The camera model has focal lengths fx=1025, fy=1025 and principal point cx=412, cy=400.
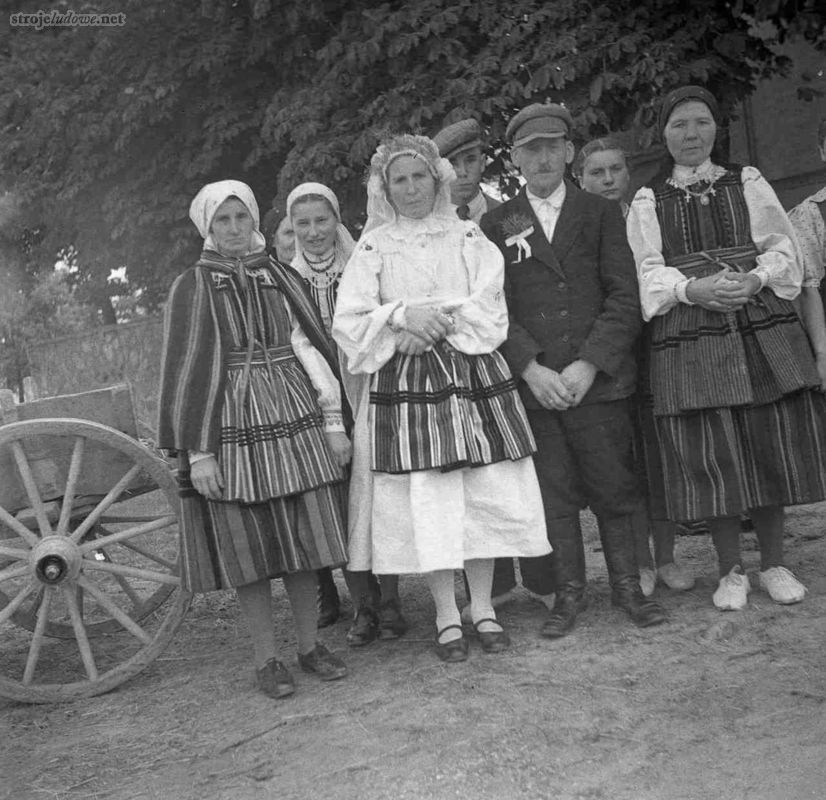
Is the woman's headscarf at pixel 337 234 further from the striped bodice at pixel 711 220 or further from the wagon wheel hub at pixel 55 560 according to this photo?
→ the wagon wheel hub at pixel 55 560

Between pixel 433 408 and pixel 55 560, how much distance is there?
1.44m

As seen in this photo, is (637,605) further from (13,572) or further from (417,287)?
(13,572)

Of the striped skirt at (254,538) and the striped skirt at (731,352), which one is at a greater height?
the striped skirt at (731,352)

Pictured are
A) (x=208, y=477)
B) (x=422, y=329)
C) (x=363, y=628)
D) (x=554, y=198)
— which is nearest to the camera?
(x=208, y=477)

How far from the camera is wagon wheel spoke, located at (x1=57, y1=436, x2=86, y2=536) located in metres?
3.63

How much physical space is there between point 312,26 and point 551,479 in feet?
18.6

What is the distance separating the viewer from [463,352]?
3.58 metres

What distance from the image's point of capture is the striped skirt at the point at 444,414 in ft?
11.4

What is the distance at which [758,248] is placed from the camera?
3.71 meters

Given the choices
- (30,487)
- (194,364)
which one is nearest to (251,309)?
(194,364)

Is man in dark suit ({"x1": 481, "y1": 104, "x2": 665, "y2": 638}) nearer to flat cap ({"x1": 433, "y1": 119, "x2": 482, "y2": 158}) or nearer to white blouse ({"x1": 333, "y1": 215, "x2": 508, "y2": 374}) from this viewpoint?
white blouse ({"x1": 333, "y1": 215, "x2": 508, "y2": 374})

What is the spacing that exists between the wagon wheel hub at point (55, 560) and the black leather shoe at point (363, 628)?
3.44 feet

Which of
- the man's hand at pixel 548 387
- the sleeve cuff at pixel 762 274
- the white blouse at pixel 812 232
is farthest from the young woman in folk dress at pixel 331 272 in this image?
the white blouse at pixel 812 232

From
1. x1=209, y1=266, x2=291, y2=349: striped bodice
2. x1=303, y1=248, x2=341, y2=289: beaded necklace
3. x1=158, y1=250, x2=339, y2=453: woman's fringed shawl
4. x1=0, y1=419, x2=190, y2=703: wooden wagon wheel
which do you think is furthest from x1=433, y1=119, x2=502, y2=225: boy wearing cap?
x1=0, y1=419, x2=190, y2=703: wooden wagon wheel
